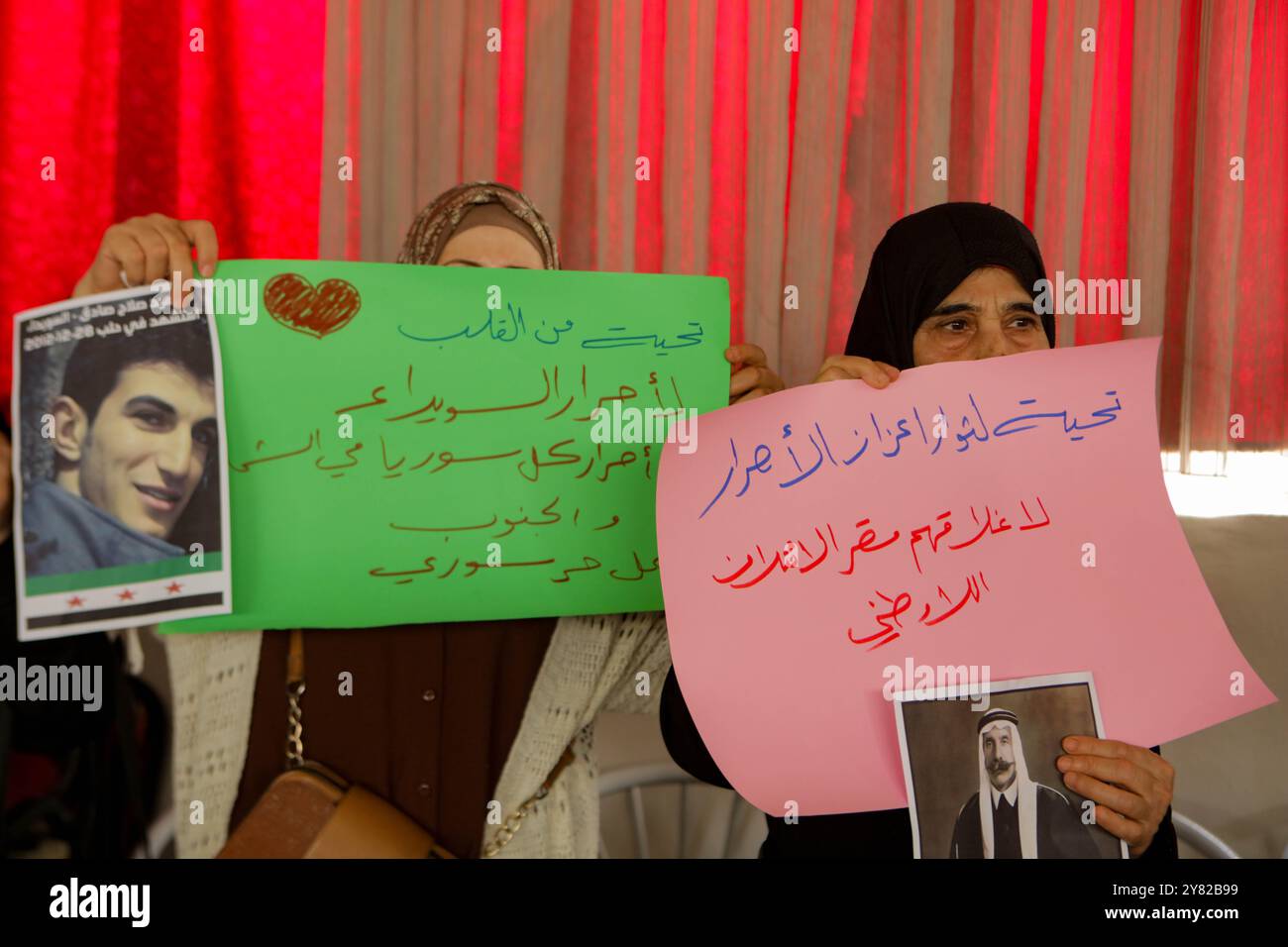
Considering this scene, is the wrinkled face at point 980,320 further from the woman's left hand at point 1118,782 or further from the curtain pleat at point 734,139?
the curtain pleat at point 734,139

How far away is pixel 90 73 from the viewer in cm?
131

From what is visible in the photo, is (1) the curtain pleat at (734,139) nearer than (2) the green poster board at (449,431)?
No

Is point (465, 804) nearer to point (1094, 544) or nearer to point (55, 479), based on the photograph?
point (55, 479)

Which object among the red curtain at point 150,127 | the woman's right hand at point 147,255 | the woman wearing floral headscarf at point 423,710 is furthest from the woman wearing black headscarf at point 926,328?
the red curtain at point 150,127

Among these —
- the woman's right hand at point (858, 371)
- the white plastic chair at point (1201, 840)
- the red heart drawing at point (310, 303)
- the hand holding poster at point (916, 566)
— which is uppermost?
the red heart drawing at point (310, 303)

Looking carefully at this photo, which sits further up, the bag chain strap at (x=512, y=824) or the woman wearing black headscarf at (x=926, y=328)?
the woman wearing black headscarf at (x=926, y=328)

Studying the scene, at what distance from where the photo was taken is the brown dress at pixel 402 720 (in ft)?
2.60

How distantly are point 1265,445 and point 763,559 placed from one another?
1.28 m

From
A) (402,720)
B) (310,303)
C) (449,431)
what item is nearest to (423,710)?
(402,720)

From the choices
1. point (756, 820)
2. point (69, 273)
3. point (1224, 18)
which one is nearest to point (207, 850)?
point (756, 820)

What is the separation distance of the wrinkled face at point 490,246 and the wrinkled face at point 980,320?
443mm

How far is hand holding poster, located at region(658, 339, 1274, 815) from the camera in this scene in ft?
2.39

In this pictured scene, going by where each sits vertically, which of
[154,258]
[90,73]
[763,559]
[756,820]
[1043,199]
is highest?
[90,73]

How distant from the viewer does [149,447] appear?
727 mm
